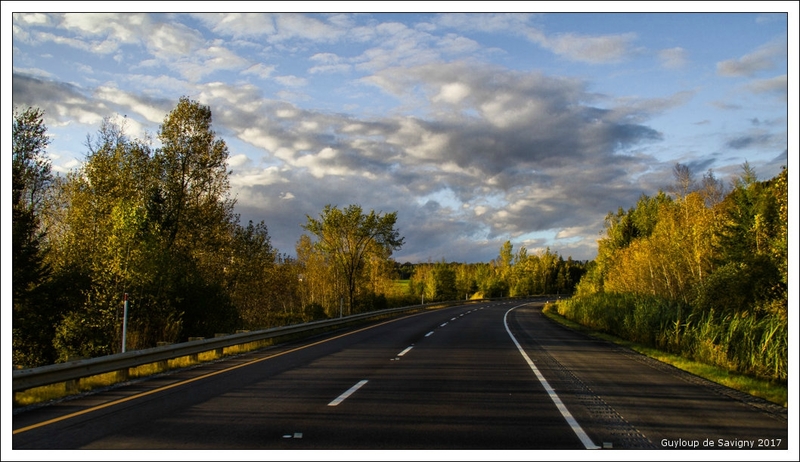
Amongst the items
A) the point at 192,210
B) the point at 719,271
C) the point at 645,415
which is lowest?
the point at 645,415

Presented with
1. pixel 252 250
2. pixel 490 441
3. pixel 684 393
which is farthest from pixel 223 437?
pixel 252 250

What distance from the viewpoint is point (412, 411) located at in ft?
25.0

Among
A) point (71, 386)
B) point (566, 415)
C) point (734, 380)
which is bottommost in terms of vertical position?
point (734, 380)

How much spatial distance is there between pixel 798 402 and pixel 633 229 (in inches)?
2882

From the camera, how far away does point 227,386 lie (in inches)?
393

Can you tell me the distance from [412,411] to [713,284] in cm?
1947

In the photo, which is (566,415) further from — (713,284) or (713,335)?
(713,284)

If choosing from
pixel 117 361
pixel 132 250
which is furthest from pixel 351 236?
pixel 117 361

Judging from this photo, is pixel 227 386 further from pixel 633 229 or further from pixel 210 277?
pixel 633 229

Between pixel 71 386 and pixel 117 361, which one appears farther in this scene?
pixel 117 361

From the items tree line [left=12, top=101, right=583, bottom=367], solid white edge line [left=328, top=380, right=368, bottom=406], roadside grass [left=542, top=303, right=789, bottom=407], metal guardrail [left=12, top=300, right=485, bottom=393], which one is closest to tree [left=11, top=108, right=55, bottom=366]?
tree line [left=12, top=101, right=583, bottom=367]

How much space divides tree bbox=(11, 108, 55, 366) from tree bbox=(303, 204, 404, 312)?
28.6 metres

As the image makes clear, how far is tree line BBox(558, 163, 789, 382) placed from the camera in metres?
13.3

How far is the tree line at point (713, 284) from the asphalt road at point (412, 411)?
2798 mm
